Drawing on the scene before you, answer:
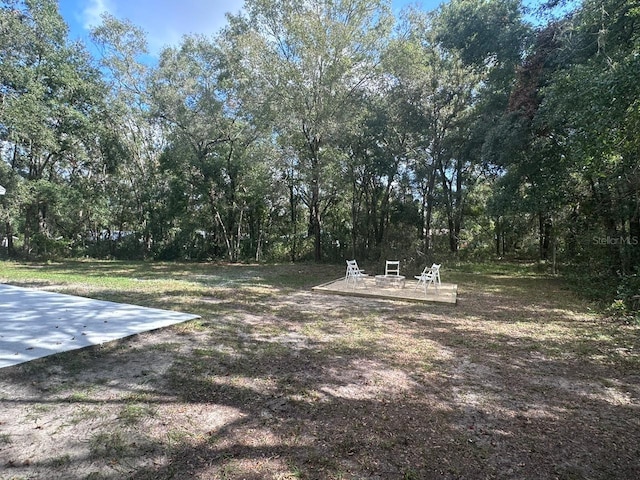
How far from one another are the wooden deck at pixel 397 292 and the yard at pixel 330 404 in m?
1.79

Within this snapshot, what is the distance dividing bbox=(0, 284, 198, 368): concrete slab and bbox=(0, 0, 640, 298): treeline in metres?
7.28

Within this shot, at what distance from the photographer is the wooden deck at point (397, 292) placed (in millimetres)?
6316

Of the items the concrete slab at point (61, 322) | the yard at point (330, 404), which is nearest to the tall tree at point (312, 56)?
the concrete slab at point (61, 322)

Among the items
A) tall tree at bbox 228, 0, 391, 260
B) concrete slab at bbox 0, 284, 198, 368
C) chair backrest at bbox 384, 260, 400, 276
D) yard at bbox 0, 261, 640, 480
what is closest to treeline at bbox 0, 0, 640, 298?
tall tree at bbox 228, 0, 391, 260

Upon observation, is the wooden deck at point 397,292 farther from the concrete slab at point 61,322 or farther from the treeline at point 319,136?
the treeline at point 319,136

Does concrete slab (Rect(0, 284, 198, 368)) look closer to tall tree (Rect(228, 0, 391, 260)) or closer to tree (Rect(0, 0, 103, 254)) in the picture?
tall tree (Rect(228, 0, 391, 260))

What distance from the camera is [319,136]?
11883 mm

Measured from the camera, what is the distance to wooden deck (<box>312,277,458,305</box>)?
20.7 ft

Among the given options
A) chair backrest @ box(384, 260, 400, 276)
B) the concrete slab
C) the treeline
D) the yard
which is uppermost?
the treeline

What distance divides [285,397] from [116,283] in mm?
6527

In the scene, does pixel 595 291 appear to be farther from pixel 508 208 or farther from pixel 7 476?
pixel 7 476

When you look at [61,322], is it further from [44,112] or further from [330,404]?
[44,112]

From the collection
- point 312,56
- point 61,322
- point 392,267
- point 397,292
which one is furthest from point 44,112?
point 397,292

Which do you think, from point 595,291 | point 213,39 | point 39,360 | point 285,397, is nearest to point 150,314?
point 39,360
